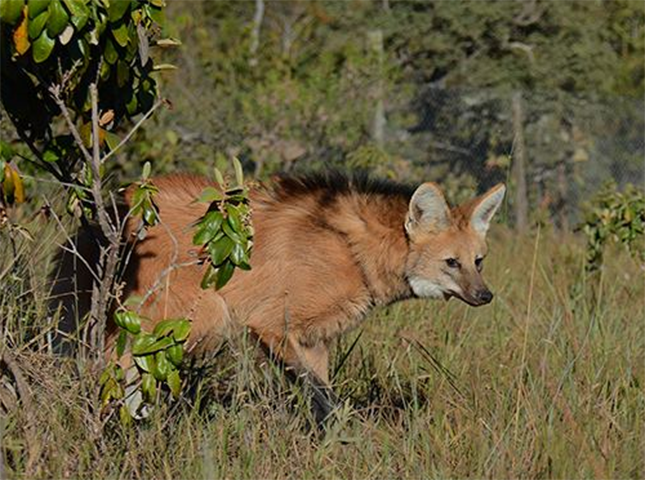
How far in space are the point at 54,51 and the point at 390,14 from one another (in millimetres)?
9556

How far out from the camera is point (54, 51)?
3016 millimetres

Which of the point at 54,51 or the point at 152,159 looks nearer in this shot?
the point at 54,51

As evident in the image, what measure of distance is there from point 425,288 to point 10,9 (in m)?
2.45

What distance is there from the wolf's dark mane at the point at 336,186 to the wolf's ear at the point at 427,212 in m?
0.16

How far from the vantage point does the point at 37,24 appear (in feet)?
8.98

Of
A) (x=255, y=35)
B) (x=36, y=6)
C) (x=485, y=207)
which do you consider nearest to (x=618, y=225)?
(x=485, y=207)

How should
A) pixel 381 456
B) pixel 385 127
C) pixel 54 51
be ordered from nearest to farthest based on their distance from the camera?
pixel 54 51
pixel 381 456
pixel 385 127

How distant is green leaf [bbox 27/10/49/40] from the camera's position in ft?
8.96

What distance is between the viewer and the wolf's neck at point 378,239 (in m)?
4.51

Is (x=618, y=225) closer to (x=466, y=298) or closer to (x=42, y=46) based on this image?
(x=466, y=298)

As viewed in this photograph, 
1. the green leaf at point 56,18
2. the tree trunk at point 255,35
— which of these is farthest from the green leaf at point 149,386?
the tree trunk at point 255,35

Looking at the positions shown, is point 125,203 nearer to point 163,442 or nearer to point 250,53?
point 163,442

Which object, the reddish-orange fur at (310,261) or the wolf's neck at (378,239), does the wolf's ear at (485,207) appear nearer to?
the reddish-orange fur at (310,261)

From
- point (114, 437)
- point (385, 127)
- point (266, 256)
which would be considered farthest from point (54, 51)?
point (385, 127)
